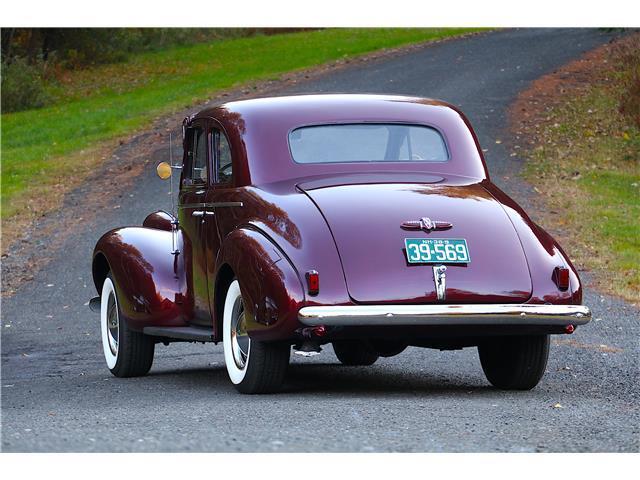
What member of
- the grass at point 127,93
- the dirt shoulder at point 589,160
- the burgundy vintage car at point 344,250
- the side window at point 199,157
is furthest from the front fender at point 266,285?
the grass at point 127,93

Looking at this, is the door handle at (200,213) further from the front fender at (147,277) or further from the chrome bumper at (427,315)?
the chrome bumper at (427,315)

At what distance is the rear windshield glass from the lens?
815 cm

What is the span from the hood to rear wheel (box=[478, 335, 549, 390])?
30.7 inches

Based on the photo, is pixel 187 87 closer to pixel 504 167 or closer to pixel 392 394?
pixel 504 167

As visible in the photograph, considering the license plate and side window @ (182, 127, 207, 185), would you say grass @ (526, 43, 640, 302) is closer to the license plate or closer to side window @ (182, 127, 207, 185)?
side window @ (182, 127, 207, 185)

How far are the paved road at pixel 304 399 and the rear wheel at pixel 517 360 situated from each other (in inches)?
4.7

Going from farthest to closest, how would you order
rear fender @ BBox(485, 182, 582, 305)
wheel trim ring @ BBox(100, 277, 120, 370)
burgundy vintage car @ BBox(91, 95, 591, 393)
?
wheel trim ring @ BBox(100, 277, 120, 370) < rear fender @ BBox(485, 182, 582, 305) < burgundy vintage car @ BBox(91, 95, 591, 393)

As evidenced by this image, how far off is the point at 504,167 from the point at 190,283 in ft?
44.1

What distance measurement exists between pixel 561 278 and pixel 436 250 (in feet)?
2.71

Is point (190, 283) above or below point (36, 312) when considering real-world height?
above

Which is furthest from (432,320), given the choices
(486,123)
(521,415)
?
(486,123)

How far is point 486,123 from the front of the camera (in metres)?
24.7

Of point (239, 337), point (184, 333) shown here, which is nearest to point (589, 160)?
point (184, 333)

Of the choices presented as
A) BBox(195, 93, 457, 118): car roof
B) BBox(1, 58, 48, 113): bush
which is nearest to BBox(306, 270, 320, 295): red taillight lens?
BBox(195, 93, 457, 118): car roof
